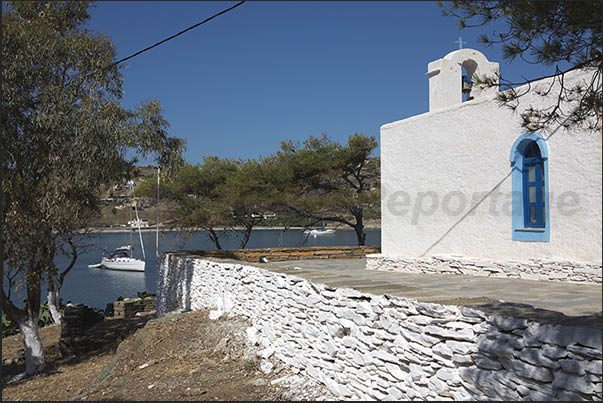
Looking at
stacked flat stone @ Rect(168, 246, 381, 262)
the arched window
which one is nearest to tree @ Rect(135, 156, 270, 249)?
stacked flat stone @ Rect(168, 246, 381, 262)

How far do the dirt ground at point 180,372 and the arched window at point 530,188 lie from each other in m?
4.94

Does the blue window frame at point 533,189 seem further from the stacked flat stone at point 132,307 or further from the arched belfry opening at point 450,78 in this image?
the stacked flat stone at point 132,307

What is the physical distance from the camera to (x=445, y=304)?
4832 millimetres

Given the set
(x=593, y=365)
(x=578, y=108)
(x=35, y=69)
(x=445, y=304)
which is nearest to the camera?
(x=593, y=365)

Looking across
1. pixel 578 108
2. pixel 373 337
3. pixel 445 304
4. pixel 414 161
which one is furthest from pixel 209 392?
pixel 414 161

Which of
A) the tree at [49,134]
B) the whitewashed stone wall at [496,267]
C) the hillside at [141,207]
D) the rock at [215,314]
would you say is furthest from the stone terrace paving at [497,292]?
the hillside at [141,207]

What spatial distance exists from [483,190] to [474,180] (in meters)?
0.27

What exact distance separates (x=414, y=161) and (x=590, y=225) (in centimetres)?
455

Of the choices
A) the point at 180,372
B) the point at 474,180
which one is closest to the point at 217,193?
the point at 474,180

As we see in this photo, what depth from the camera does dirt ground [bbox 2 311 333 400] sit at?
687cm

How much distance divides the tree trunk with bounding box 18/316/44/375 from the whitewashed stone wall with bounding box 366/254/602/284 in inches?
318

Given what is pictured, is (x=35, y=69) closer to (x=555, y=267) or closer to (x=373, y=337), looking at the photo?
(x=373, y=337)

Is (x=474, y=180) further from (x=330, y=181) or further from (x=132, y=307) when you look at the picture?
(x=132, y=307)

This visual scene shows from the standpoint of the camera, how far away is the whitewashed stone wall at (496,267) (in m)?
8.23
